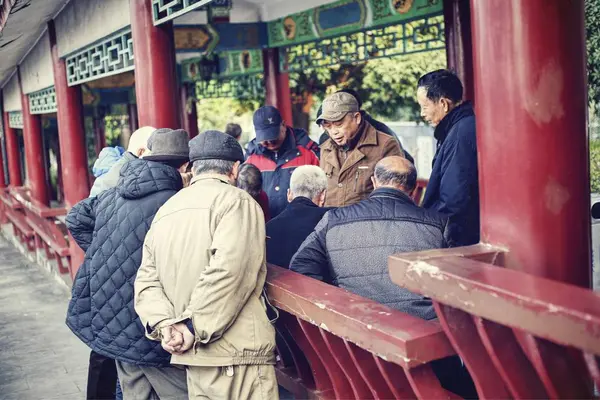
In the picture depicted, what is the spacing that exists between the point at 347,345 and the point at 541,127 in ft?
3.00

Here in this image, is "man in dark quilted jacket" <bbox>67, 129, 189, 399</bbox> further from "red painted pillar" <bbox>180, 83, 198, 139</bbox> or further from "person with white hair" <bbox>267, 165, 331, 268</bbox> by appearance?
"red painted pillar" <bbox>180, 83, 198, 139</bbox>

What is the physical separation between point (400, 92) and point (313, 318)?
11.3 m

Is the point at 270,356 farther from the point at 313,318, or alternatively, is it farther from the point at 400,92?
the point at 400,92

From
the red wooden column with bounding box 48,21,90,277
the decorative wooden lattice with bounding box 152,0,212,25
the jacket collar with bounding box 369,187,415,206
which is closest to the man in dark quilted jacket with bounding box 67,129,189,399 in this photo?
the jacket collar with bounding box 369,187,415,206

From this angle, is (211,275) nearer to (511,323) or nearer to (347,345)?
(347,345)

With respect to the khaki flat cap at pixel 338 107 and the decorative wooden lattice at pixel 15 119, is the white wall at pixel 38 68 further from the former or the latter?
the khaki flat cap at pixel 338 107

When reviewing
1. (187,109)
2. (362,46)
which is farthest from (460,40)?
(187,109)

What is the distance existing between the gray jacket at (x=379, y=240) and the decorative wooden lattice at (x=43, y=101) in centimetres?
675

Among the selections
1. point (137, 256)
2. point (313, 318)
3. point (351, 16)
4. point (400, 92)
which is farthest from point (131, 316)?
point (400, 92)

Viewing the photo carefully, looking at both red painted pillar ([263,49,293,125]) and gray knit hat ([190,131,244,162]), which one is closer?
gray knit hat ([190,131,244,162])

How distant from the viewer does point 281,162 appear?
4.49m

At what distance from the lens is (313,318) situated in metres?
2.38

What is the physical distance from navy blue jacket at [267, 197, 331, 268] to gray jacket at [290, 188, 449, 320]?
0.43 meters

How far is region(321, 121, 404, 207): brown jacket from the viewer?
12.2ft
